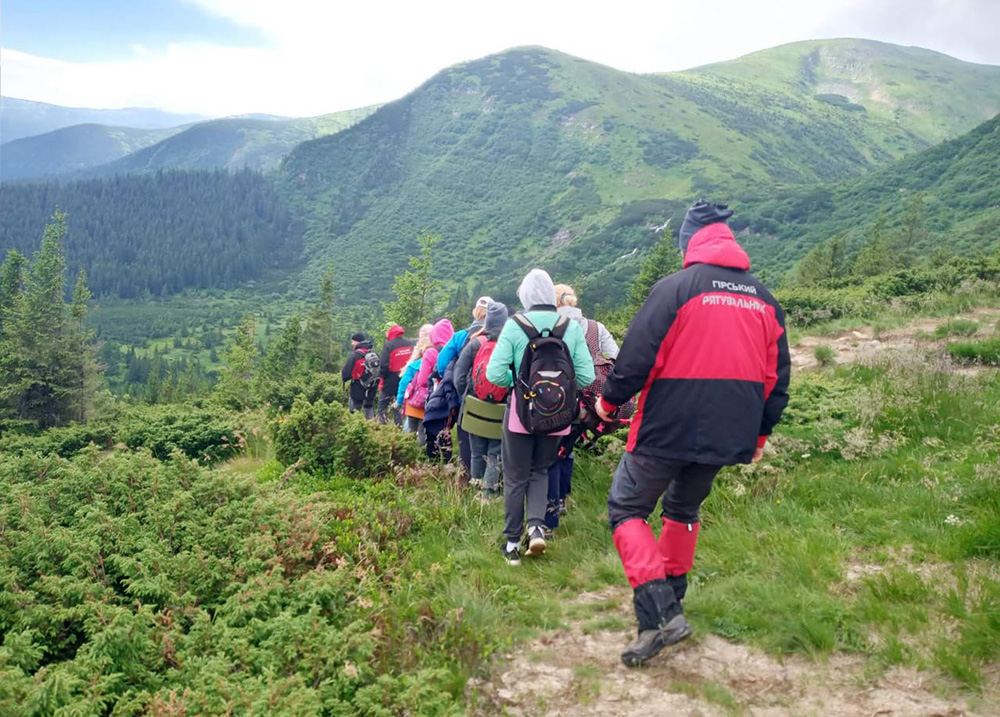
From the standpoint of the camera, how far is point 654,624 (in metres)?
3.60

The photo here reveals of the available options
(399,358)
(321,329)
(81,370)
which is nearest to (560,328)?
(399,358)

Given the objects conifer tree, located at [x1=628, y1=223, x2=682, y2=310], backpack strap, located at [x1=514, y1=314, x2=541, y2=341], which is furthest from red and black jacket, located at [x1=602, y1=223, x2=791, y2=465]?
conifer tree, located at [x1=628, y1=223, x2=682, y2=310]

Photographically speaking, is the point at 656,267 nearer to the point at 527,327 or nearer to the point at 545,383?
the point at 527,327

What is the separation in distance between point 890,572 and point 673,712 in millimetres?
1835

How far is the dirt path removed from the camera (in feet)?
31.0

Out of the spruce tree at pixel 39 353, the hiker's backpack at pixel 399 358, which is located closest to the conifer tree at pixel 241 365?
the spruce tree at pixel 39 353

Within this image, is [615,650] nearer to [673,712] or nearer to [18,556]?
[673,712]

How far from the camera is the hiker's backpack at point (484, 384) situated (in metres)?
5.71

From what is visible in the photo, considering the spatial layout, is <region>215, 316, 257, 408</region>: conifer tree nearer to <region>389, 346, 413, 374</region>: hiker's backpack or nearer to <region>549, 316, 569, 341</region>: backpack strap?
<region>389, 346, 413, 374</region>: hiker's backpack

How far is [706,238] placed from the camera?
12.1ft

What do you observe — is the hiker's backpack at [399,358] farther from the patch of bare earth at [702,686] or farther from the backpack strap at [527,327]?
the patch of bare earth at [702,686]

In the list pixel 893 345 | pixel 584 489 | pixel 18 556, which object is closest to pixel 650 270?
pixel 893 345

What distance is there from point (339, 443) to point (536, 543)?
3.41m

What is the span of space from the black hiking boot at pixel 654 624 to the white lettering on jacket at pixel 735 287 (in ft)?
5.31
